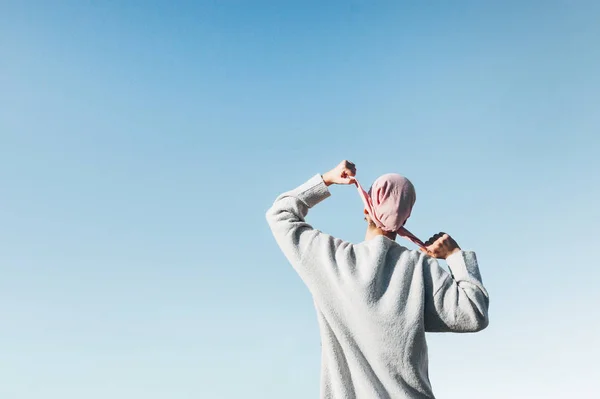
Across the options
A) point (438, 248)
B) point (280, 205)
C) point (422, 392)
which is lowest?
point (422, 392)

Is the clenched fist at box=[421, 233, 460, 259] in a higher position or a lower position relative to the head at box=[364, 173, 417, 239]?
lower

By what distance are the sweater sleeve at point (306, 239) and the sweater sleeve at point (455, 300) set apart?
0.61 meters

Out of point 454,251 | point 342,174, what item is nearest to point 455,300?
point 454,251

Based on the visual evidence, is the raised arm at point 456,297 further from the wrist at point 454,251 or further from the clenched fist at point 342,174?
the clenched fist at point 342,174

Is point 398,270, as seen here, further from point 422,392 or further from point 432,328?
point 422,392

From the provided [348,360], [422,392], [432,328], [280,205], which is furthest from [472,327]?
[280,205]

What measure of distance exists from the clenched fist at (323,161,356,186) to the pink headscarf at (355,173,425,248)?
0.19m

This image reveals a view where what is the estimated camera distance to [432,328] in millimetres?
4289

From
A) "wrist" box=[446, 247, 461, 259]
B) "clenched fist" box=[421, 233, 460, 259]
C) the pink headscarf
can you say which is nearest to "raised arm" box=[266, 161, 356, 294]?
the pink headscarf

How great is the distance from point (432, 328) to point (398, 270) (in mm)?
446

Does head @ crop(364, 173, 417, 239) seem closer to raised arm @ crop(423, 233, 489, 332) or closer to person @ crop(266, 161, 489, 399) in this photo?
person @ crop(266, 161, 489, 399)

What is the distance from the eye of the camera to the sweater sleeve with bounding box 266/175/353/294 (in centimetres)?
441

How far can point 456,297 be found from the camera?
421 centimetres

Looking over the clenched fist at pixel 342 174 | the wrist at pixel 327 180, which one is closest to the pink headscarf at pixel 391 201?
the clenched fist at pixel 342 174
